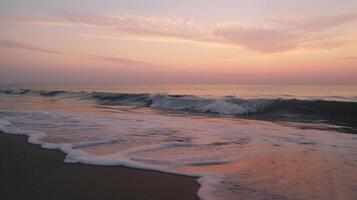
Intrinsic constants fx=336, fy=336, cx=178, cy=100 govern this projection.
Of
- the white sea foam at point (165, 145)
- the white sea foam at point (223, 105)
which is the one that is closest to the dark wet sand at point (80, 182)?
the white sea foam at point (165, 145)

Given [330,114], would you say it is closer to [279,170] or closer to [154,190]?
[279,170]

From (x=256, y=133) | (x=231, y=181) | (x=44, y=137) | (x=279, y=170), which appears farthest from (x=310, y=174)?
(x=44, y=137)

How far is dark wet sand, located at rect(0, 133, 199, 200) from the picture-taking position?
356 cm

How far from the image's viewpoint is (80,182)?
158 inches

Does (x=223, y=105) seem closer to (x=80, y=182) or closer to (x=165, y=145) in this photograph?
(x=165, y=145)

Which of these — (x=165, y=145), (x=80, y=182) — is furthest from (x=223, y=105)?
(x=80, y=182)

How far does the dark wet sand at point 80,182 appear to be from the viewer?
3.56 meters

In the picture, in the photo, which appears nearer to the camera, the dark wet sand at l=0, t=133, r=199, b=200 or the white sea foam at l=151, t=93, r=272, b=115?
the dark wet sand at l=0, t=133, r=199, b=200

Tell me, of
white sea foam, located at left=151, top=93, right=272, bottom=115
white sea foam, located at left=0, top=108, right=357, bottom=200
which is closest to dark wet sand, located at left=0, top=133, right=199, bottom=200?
white sea foam, located at left=0, top=108, right=357, bottom=200

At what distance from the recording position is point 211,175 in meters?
4.45

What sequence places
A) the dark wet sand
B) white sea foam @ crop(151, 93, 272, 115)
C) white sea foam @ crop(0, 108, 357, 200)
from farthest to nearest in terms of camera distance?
1. white sea foam @ crop(151, 93, 272, 115)
2. white sea foam @ crop(0, 108, 357, 200)
3. the dark wet sand

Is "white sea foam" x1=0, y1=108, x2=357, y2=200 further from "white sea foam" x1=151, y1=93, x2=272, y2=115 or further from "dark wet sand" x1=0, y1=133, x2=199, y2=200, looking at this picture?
"white sea foam" x1=151, y1=93, x2=272, y2=115

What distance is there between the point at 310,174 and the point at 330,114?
12.1 m

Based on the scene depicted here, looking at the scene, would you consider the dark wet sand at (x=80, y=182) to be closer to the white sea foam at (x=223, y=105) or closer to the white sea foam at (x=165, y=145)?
the white sea foam at (x=165, y=145)
